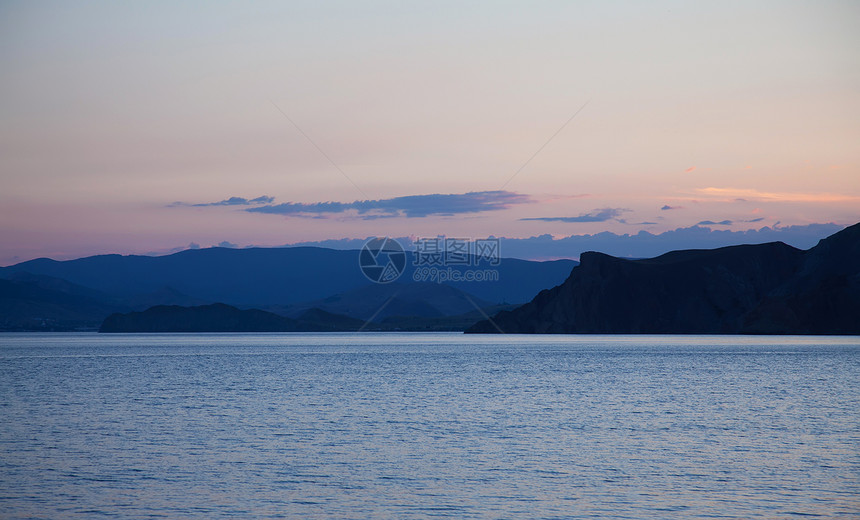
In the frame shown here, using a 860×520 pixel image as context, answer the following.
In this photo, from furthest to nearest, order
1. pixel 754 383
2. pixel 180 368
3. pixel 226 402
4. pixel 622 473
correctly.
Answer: pixel 180 368 < pixel 754 383 < pixel 226 402 < pixel 622 473

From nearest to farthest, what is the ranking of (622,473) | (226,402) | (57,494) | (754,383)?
(57,494) → (622,473) → (226,402) → (754,383)

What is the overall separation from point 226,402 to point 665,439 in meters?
38.5

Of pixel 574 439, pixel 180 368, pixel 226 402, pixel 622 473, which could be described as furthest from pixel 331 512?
pixel 180 368

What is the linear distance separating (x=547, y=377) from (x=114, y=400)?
50127 mm

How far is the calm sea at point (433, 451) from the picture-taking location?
104 feet

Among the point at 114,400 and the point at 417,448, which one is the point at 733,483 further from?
the point at 114,400

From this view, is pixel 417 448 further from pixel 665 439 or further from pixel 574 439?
pixel 665 439

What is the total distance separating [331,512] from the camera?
30453 millimetres

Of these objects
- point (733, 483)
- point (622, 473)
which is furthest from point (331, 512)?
point (733, 483)

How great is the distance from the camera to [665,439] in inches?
1875

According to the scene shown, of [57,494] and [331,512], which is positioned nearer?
[331,512]

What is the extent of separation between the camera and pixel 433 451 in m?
43.6

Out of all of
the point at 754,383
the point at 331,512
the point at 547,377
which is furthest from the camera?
the point at 547,377

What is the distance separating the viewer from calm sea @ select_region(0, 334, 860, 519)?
31.6 meters
